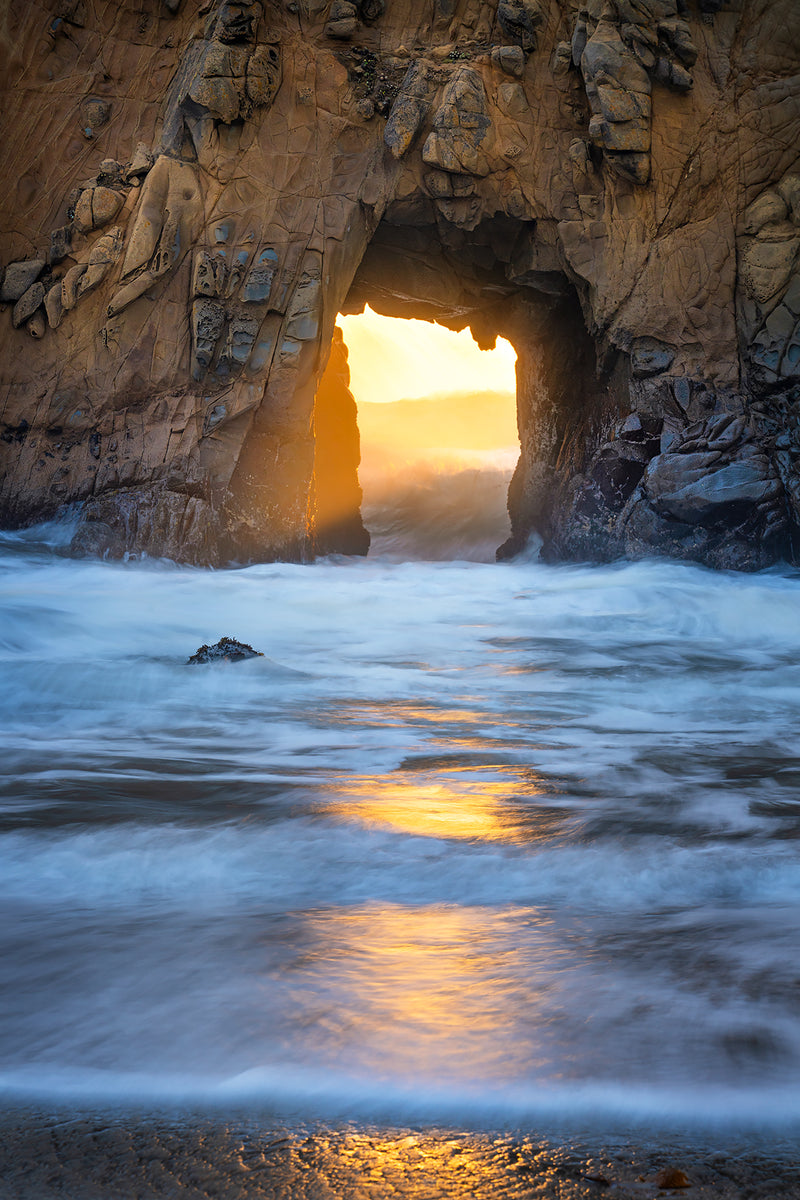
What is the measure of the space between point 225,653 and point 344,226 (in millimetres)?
7741

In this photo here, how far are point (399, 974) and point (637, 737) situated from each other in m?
2.48

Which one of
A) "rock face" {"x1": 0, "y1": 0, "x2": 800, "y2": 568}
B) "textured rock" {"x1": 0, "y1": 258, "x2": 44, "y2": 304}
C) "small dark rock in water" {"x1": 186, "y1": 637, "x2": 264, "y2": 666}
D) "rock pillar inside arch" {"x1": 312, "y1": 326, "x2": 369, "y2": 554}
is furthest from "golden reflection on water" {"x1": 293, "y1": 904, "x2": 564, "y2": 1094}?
"rock pillar inside arch" {"x1": 312, "y1": 326, "x2": 369, "y2": 554}

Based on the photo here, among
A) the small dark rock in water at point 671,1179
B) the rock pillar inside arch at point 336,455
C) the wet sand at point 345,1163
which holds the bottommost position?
the wet sand at point 345,1163

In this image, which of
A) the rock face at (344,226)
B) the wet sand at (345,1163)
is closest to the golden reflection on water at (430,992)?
the wet sand at (345,1163)

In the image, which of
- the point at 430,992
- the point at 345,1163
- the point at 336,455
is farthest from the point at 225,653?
the point at 336,455

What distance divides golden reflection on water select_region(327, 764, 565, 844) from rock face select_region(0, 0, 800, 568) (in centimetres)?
804

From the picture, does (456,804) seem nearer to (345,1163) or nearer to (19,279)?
(345,1163)

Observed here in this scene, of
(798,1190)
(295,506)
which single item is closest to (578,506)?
(295,506)

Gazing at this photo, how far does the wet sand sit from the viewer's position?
806 millimetres

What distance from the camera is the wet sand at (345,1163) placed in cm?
81

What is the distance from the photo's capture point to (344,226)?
35.8 ft

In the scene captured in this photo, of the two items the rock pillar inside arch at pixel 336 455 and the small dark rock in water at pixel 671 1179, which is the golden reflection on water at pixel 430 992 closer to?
the small dark rock in water at pixel 671 1179

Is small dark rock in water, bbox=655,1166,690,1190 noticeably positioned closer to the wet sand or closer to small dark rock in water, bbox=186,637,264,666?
the wet sand

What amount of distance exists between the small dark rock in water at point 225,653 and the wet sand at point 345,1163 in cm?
399
